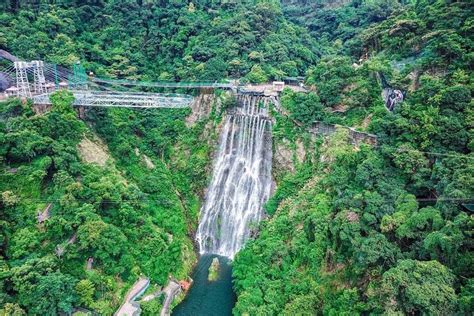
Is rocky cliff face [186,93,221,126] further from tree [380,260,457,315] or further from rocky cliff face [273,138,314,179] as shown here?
tree [380,260,457,315]

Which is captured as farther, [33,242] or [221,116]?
[221,116]

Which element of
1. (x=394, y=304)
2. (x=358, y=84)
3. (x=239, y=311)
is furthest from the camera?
(x=358, y=84)

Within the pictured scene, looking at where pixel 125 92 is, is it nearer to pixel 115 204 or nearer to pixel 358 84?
pixel 115 204

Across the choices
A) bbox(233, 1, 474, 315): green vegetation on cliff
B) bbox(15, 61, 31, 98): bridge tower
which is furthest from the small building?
bbox(15, 61, 31, 98): bridge tower

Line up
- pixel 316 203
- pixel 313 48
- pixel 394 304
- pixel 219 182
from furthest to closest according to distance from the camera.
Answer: pixel 313 48, pixel 219 182, pixel 316 203, pixel 394 304

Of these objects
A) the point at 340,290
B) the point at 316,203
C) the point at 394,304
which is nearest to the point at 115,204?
the point at 316,203

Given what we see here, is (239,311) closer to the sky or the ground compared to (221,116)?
closer to the ground

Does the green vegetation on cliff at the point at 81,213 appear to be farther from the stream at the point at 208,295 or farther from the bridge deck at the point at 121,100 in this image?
the bridge deck at the point at 121,100
